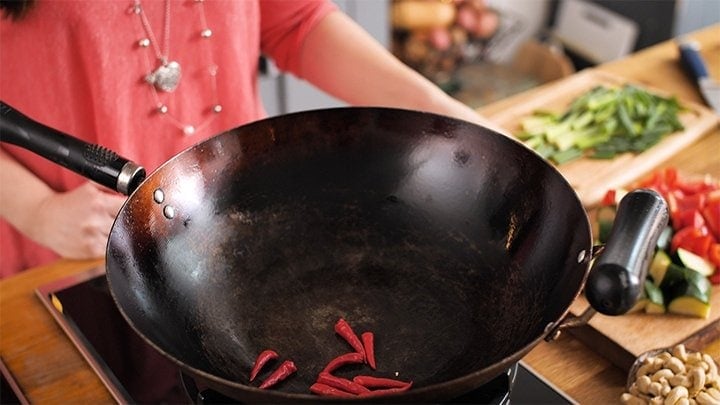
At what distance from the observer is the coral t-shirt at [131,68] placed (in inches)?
45.2

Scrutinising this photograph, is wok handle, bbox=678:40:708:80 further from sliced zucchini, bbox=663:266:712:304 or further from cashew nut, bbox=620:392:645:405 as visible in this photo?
cashew nut, bbox=620:392:645:405

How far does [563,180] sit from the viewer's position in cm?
89

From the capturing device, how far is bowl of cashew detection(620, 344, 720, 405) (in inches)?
35.2

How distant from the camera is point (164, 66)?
1210 mm

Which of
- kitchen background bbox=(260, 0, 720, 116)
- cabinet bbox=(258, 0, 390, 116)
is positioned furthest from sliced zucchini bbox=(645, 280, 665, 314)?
kitchen background bbox=(260, 0, 720, 116)

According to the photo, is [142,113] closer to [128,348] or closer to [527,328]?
[128,348]

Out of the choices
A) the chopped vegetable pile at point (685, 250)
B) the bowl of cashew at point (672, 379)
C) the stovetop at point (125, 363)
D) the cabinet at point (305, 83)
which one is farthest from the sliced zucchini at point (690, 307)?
the cabinet at point (305, 83)

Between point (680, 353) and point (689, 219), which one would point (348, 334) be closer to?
point (680, 353)

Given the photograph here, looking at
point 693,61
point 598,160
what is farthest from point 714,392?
point 693,61

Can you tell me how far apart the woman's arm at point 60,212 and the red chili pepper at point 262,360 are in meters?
0.37

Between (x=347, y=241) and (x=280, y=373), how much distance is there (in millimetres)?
226

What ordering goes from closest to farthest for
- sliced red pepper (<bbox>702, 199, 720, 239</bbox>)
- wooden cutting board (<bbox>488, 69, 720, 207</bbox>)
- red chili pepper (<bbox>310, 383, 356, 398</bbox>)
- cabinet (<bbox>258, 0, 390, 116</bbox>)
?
red chili pepper (<bbox>310, 383, 356, 398</bbox>) → sliced red pepper (<bbox>702, 199, 720, 239</bbox>) → wooden cutting board (<bbox>488, 69, 720, 207</bbox>) → cabinet (<bbox>258, 0, 390, 116</bbox>)

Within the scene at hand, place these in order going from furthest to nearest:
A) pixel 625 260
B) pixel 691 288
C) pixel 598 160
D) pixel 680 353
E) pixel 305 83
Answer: pixel 305 83
pixel 598 160
pixel 691 288
pixel 680 353
pixel 625 260

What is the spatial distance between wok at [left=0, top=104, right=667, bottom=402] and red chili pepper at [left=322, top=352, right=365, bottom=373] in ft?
0.04
